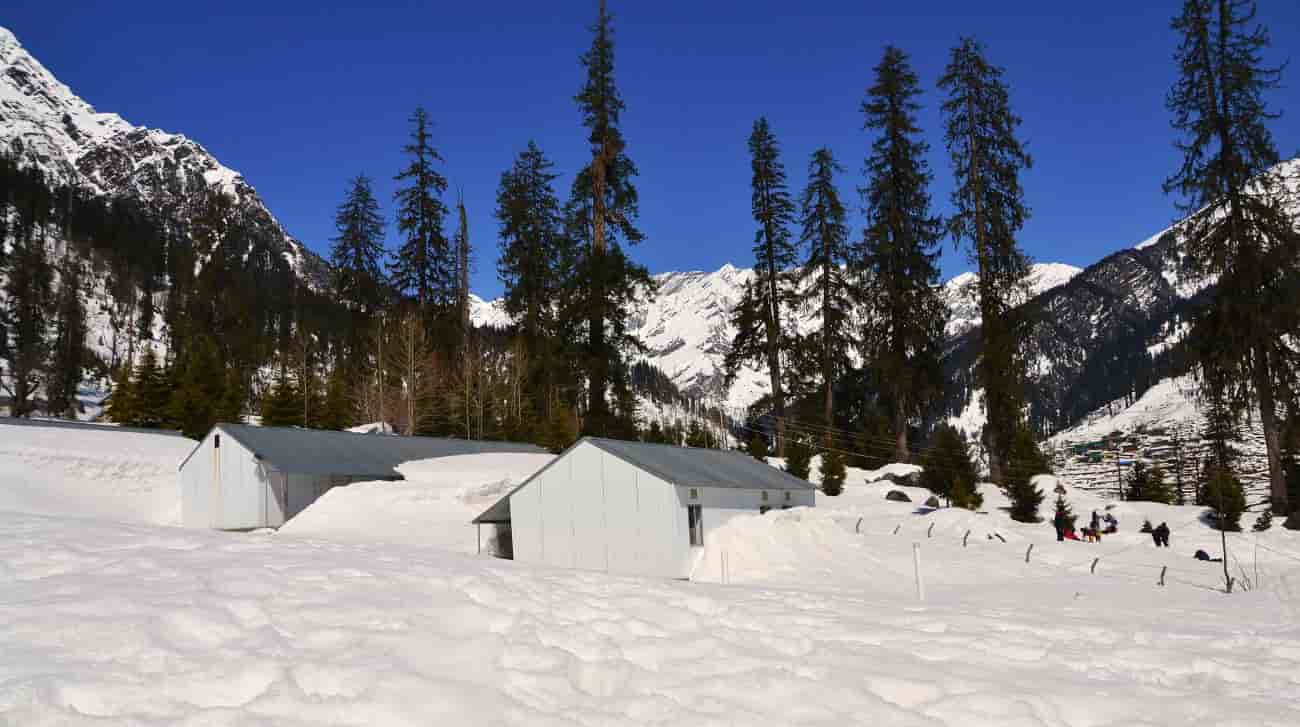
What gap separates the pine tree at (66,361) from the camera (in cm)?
6303

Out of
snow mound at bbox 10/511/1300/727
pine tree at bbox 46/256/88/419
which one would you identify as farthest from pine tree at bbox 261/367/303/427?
snow mound at bbox 10/511/1300/727

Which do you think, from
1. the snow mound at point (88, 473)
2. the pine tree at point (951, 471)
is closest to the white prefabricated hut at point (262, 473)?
the snow mound at point (88, 473)

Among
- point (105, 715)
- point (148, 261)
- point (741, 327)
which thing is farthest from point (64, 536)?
point (148, 261)

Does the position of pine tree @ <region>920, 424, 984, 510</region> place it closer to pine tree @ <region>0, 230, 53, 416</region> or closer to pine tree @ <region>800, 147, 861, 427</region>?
pine tree @ <region>800, 147, 861, 427</region>

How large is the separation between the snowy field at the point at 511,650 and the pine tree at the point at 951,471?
70.4 ft

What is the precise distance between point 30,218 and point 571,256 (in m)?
106

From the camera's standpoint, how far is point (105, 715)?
401 centimetres

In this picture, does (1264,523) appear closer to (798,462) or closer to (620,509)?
(798,462)

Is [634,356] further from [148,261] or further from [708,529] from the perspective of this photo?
[148,261]

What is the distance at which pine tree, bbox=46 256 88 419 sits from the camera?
63.0 metres

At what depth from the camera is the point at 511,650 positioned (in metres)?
5.60

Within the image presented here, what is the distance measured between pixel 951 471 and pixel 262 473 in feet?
77.9

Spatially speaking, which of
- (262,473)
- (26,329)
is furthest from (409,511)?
(26,329)

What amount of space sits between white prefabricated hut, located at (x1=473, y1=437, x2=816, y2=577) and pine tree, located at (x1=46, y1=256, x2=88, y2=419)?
5287 cm
